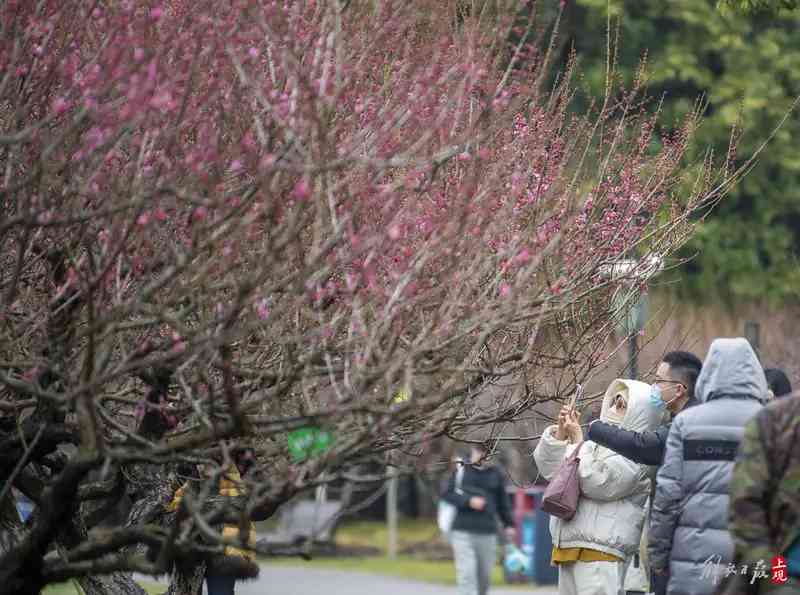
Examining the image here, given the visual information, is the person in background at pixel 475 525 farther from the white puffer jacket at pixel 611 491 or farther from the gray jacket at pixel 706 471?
the gray jacket at pixel 706 471

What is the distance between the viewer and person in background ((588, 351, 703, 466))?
28.5ft

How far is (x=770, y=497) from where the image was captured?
577 centimetres

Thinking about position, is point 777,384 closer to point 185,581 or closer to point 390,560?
point 185,581

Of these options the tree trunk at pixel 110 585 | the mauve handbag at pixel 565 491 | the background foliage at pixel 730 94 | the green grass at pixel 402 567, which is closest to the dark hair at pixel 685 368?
the mauve handbag at pixel 565 491

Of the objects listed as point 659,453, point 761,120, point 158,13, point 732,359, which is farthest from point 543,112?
point 761,120

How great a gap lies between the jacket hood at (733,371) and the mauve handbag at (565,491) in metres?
1.70

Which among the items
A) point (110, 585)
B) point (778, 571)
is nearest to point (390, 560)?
point (110, 585)

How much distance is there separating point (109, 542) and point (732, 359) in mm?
2736

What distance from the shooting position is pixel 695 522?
24.5 feet

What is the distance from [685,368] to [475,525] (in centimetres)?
579

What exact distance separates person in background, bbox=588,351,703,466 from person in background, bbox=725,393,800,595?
109 inches

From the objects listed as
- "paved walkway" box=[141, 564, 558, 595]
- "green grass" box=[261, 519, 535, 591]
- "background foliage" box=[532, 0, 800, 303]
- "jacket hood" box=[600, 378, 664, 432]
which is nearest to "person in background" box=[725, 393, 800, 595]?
"jacket hood" box=[600, 378, 664, 432]

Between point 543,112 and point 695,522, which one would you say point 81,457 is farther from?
point 543,112

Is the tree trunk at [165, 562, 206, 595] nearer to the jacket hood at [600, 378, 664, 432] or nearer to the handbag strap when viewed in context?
the jacket hood at [600, 378, 664, 432]
